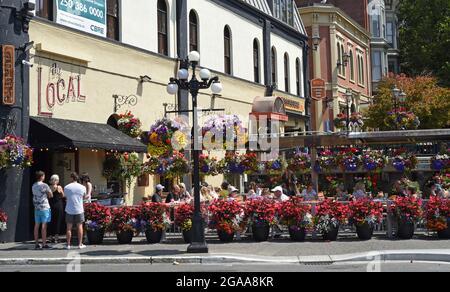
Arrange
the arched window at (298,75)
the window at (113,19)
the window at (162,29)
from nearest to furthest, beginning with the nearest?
the window at (113,19), the window at (162,29), the arched window at (298,75)

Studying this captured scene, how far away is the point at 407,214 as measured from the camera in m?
15.7

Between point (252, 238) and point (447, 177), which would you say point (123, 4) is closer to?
point (252, 238)

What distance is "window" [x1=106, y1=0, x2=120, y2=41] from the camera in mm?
21469

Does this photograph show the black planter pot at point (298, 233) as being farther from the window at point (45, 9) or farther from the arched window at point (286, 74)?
the arched window at point (286, 74)

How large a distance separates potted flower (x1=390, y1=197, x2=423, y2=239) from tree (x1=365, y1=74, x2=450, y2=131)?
2484 centimetres

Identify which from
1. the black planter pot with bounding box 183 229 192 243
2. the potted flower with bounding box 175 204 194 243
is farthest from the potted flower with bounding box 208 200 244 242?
the black planter pot with bounding box 183 229 192 243

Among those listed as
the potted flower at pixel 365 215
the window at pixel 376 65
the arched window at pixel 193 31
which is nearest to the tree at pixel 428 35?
the window at pixel 376 65

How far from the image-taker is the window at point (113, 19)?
21469 mm

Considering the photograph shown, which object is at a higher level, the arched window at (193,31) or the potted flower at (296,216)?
the arched window at (193,31)

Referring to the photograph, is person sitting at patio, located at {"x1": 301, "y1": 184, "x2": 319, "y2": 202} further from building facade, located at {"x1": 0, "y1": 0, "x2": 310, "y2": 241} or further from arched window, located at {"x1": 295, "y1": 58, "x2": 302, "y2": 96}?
arched window, located at {"x1": 295, "y1": 58, "x2": 302, "y2": 96}

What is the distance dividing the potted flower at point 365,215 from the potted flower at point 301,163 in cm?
497

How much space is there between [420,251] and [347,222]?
2782 millimetres

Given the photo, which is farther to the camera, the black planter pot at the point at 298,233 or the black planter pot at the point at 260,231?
the black planter pot at the point at 260,231
